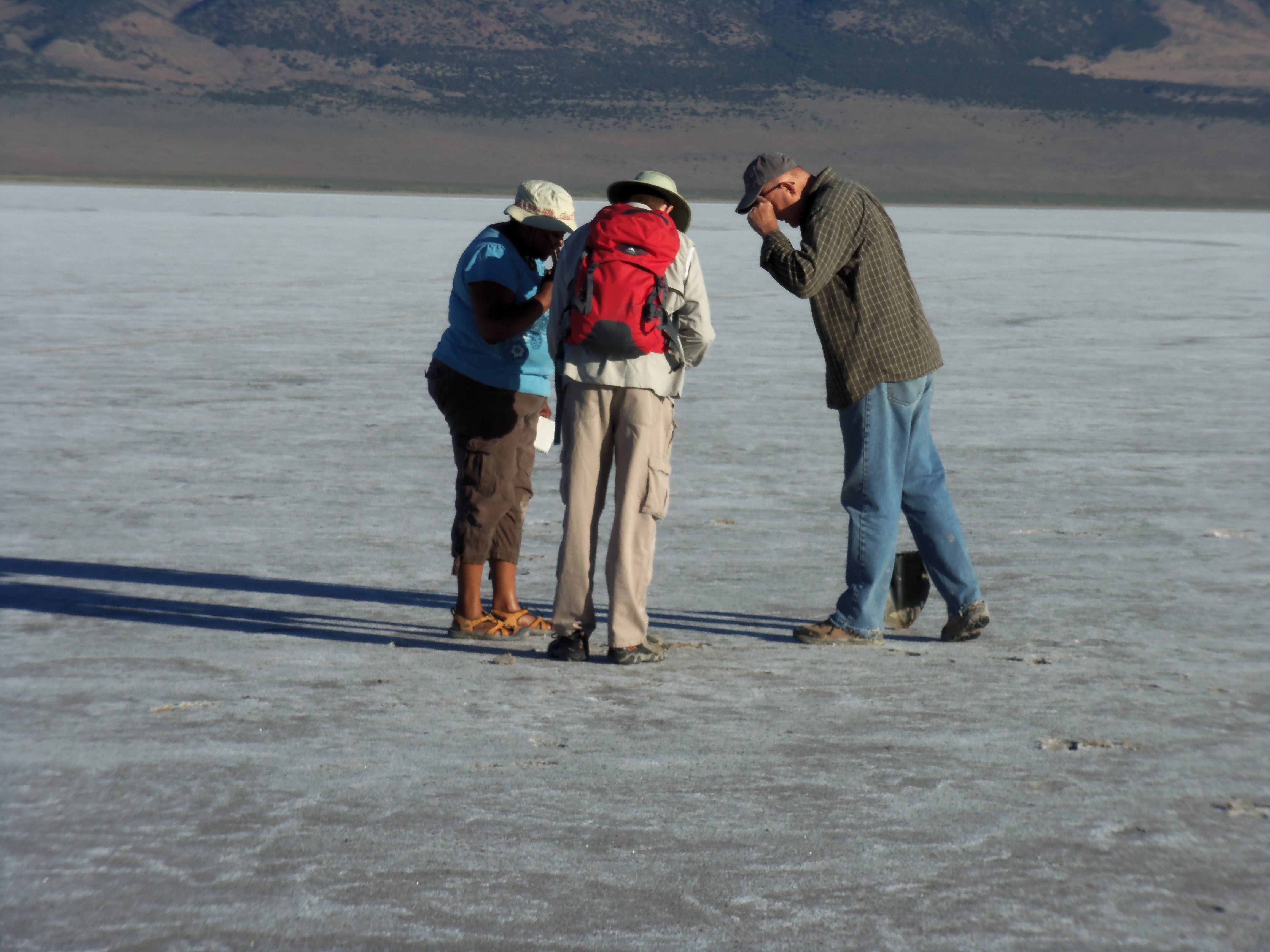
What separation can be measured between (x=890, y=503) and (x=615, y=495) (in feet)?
3.26

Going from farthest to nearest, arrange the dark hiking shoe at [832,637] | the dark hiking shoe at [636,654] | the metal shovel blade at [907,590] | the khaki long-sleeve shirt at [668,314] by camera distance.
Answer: the metal shovel blade at [907,590] → the dark hiking shoe at [832,637] → the dark hiking shoe at [636,654] → the khaki long-sleeve shirt at [668,314]

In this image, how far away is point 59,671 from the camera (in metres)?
5.70

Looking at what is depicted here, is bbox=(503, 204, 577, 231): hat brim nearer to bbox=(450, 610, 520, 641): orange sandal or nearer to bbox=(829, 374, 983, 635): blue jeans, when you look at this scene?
bbox=(829, 374, 983, 635): blue jeans

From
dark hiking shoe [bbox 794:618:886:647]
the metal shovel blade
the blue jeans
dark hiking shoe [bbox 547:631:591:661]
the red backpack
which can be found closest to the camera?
the red backpack

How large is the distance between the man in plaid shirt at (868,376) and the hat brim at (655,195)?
8.4 inches

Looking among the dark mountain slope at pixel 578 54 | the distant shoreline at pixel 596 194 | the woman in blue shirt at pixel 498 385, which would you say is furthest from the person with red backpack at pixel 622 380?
the dark mountain slope at pixel 578 54

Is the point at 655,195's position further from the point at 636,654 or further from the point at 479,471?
the point at 636,654

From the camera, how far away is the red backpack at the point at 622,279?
561 cm

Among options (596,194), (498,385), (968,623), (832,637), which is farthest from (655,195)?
(596,194)

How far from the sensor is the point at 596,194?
13350 cm

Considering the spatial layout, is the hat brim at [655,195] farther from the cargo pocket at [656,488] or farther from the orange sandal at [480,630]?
the orange sandal at [480,630]

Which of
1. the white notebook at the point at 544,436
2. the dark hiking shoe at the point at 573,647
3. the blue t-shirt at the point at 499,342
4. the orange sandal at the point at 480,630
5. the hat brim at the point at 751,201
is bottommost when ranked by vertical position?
the orange sandal at the point at 480,630

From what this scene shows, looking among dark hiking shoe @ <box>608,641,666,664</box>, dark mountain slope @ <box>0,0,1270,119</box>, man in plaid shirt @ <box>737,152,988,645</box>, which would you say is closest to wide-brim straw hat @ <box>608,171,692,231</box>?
man in plaid shirt @ <box>737,152,988,645</box>

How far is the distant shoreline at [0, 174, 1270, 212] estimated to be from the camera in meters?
119
